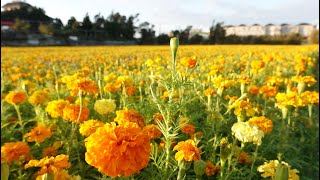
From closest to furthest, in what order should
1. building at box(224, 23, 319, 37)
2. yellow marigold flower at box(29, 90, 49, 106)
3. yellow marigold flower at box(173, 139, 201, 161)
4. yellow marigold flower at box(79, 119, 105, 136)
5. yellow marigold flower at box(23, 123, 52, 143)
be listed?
yellow marigold flower at box(173, 139, 201, 161), yellow marigold flower at box(79, 119, 105, 136), yellow marigold flower at box(23, 123, 52, 143), yellow marigold flower at box(29, 90, 49, 106), building at box(224, 23, 319, 37)

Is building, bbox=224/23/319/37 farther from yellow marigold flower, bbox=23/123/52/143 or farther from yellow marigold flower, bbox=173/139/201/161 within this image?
yellow marigold flower, bbox=173/139/201/161

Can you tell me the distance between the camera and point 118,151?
0.90m

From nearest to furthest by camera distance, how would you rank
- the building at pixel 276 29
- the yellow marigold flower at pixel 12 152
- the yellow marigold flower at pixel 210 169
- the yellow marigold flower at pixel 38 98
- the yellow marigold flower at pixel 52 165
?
the yellow marigold flower at pixel 52 165 → the yellow marigold flower at pixel 210 169 → the yellow marigold flower at pixel 12 152 → the yellow marigold flower at pixel 38 98 → the building at pixel 276 29

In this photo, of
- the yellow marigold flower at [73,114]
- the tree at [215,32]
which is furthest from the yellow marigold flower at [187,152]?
the tree at [215,32]

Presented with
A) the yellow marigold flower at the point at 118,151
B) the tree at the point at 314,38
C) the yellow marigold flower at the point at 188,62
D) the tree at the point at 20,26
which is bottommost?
the tree at the point at 314,38

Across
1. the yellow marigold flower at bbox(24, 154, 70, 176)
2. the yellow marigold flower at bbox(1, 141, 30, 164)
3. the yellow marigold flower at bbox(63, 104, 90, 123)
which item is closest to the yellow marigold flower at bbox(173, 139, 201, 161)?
the yellow marigold flower at bbox(24, 154, 70, 176)

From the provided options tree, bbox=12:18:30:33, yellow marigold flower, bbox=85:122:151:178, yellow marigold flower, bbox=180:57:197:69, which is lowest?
yellow marigold flower, bbox=85:122:151:178

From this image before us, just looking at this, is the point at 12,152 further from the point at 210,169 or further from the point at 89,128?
the point at 210,169

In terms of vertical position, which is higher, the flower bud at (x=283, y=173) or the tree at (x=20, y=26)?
the tree at (x=20, y=26)

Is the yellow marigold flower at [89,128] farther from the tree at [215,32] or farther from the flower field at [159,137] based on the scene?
the tree at [215,32]

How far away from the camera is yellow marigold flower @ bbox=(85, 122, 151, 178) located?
34.9 inches

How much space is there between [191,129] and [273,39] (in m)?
34.0

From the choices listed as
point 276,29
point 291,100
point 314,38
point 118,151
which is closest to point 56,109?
point 118,151

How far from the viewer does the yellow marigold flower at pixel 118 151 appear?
887mm
